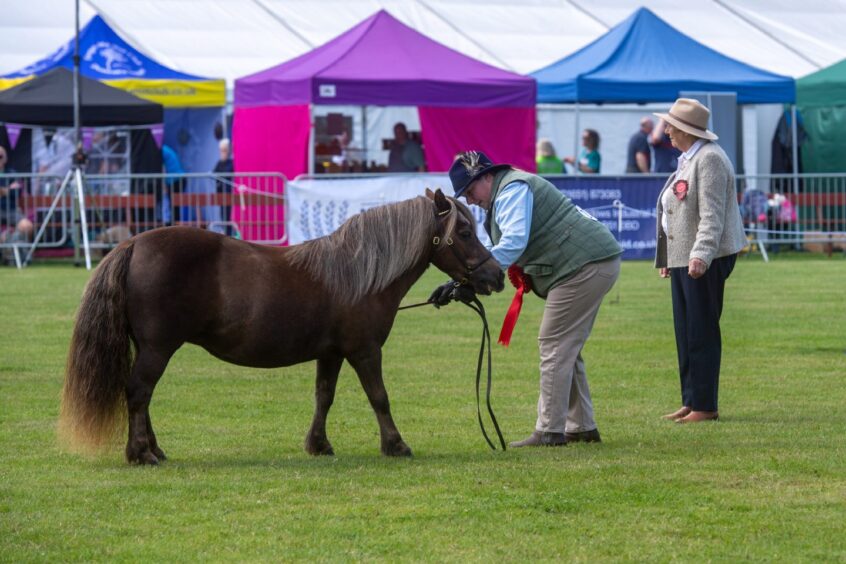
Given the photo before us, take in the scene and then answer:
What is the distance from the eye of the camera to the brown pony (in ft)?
24.5

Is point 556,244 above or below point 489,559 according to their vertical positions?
above

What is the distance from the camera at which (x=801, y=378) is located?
36.6 ft

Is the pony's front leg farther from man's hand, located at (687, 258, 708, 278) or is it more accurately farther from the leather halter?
man's hand, located at (687, 258, 708, 278)

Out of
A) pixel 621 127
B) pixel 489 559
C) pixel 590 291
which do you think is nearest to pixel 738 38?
pixel 621 127

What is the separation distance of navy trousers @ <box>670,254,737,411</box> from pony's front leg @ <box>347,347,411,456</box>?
93.2 inches

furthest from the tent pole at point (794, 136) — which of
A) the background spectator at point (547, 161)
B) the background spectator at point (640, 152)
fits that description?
the background spectator at point (547, 161)

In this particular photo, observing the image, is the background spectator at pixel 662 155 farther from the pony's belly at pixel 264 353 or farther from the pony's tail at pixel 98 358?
the pony's tail at pixel 98 358

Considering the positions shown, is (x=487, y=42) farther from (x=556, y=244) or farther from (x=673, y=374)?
(x=556, y=244)

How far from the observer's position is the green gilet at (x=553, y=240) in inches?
327

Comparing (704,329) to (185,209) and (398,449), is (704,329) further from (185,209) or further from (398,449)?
(185,209)

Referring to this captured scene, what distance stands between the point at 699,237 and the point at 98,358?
12.6ft

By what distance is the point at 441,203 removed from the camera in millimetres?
7938

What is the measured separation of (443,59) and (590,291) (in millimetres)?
17105

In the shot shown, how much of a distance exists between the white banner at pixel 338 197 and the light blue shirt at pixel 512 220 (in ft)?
45.8
